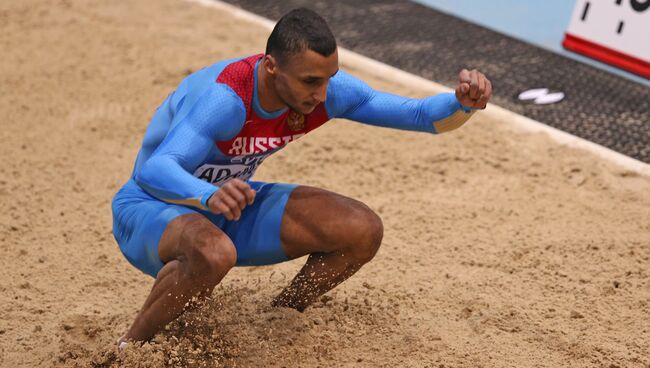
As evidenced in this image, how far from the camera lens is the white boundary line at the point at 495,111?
5104 millimetres

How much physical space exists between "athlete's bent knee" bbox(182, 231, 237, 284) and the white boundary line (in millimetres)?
2737

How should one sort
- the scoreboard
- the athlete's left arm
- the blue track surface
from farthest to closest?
the blue track surface < the scoreboard < the athlete's left arm

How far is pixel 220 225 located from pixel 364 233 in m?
0.53

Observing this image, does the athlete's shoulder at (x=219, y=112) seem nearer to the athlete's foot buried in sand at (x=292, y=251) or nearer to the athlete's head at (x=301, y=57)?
the athlete's head at (x=301, y=57)

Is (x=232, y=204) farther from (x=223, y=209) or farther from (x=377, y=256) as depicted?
(x=377, y=256)

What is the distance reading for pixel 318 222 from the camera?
335 centimetres

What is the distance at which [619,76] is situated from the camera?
245 inches

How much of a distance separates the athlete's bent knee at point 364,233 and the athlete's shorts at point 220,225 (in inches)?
10.4

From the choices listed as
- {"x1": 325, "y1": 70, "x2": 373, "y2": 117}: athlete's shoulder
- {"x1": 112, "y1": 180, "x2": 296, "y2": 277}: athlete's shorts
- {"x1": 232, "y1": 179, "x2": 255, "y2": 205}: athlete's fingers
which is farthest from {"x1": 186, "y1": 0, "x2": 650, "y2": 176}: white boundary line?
{"x1": 232, "y1": 179, "x2": 255, "y2": 205}: athlete's fingers

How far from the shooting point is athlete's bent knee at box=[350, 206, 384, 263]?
11.0ft

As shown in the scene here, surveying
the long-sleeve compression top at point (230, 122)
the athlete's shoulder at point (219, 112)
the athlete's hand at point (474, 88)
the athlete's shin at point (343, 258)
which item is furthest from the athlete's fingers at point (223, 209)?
the athlete's hand at point (474, 88)

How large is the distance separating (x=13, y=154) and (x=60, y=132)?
13.4 inches

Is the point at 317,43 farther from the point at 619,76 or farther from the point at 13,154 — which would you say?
the point at 619,76

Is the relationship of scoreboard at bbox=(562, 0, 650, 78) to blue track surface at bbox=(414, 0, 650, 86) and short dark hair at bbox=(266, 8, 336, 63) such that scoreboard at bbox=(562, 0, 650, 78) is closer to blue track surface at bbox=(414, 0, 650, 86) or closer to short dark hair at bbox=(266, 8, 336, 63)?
blue track surface at bbox=(414, 0, 650, 86)
